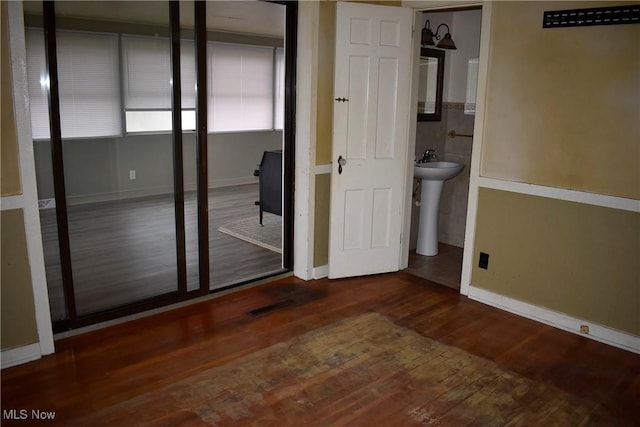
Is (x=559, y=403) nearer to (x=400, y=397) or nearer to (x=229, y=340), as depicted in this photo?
(x=400, y=397)

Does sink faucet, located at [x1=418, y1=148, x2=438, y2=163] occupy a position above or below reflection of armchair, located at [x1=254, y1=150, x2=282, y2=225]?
above

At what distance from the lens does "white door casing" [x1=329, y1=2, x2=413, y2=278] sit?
395 cm

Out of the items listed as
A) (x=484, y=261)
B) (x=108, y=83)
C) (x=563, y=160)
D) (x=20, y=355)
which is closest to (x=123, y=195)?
(x=108, y=83)

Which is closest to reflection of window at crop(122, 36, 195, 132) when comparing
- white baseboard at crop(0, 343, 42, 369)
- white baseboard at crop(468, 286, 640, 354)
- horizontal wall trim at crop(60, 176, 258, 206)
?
horizontal wall trim at crop(60, 176, 258, 206)

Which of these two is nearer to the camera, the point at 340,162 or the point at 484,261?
the point at 484,261

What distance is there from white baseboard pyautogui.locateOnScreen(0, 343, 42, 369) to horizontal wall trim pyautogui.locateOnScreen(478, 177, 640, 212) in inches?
121

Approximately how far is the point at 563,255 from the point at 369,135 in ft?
5.41

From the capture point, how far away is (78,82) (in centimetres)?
309

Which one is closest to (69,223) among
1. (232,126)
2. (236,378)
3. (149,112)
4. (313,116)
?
(149,112)

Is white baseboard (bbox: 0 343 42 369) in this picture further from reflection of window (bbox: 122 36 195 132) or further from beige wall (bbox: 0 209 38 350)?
reflection of window (bbox: 122 36 195 132)

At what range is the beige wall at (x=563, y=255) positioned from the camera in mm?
3223

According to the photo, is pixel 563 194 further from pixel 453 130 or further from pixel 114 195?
pixel 114 195

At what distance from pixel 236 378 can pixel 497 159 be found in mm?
2320

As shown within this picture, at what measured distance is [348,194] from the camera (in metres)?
4.16
